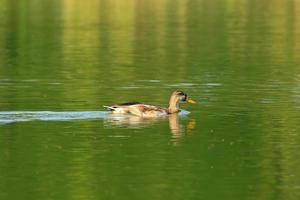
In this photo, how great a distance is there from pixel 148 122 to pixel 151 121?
→ 23 cm

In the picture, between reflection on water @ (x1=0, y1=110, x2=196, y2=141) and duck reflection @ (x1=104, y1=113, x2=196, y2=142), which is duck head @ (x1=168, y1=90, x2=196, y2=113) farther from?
reflection on water @ (x1=0, y1=110, x2=196, y2=141)

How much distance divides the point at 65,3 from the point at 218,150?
63784mm

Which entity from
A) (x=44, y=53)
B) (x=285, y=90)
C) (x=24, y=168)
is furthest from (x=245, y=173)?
(x=44, y=53)

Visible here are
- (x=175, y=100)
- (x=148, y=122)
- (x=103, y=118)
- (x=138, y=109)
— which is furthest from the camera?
(x=175, y=100)

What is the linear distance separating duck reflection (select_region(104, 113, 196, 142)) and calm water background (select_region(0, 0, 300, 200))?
5 centimetres

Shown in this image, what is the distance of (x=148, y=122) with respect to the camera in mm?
28953

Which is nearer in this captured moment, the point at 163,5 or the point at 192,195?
the point at 192,195

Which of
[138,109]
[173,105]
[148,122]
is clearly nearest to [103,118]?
[138,109]

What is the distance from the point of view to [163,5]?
286ft

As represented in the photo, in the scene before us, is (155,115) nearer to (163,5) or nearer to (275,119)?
(275,119)

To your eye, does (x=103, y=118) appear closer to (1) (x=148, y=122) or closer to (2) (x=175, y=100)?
(1) (x=148, y=122)

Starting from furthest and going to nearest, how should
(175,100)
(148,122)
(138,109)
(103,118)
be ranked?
(175,100) → (138,109) → (103,118) → (148,122)

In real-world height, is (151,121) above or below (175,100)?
below

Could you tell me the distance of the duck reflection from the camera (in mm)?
27806
